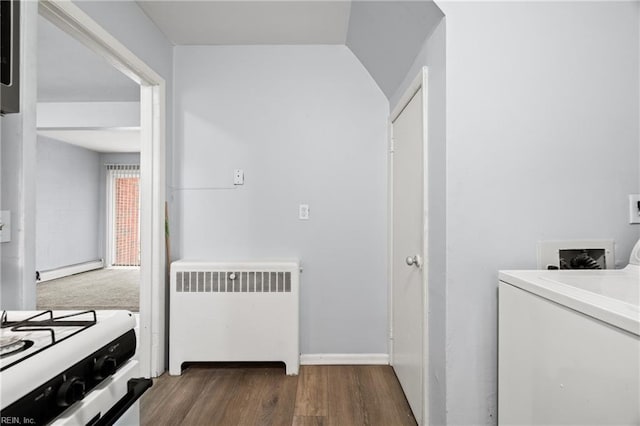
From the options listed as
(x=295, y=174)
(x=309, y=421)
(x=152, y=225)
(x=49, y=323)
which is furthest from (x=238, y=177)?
(x=49, y=323)

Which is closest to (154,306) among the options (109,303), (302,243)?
(302,243)

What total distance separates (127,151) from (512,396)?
7.75 meters

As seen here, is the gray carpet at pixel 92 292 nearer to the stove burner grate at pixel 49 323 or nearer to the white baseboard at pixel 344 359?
the white baseboard at pixel 344 359

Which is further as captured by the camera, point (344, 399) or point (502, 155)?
point (344, 399)

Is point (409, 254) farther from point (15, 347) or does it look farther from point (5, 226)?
point (5, 226)

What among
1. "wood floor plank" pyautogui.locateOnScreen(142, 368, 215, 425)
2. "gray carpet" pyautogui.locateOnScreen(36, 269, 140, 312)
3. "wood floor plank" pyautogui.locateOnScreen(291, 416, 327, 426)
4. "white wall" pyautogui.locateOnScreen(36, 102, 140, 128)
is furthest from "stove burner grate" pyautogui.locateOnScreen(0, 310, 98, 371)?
"gray carpet" pyautogui.locateOnScreen(36, 269, 140, 312)

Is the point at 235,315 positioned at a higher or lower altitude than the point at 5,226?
lower

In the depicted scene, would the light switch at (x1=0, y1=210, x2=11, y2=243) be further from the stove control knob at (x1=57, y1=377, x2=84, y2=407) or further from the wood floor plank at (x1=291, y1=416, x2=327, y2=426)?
the wood floor plank at (x1=291, y1=416, x2=327, y2=426)

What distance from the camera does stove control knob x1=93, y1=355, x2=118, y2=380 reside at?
72 cm

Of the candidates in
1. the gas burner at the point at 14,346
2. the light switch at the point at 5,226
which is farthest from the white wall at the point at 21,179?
the gas burner at the point at 14,346

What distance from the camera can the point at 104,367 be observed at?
736 mm

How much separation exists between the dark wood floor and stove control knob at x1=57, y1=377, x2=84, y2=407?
4.44 feet

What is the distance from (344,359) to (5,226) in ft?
6.90

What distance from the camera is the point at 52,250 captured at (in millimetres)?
5809
